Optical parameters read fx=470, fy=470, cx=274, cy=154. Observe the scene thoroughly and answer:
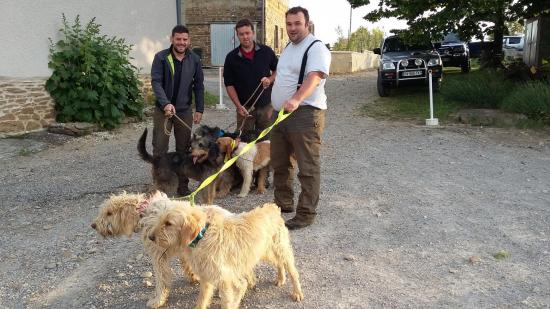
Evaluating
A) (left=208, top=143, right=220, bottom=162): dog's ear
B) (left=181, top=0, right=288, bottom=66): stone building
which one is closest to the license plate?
(left=208, top=143, right=220, bottom=162): dog's ear

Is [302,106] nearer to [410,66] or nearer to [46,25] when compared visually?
[46,25]

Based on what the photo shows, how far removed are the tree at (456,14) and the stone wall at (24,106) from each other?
942cm

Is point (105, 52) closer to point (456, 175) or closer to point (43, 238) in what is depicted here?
point (43, 238)

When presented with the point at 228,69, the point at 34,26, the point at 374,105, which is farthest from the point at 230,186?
the point at 374,105

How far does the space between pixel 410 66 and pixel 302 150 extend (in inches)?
432

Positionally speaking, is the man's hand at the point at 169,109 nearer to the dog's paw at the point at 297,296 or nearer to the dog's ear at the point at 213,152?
the dog's ear at the point at 213,152

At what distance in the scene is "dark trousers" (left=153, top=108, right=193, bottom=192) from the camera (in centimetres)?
574

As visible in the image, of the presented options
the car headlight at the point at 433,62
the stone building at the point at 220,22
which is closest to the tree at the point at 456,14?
the car headlight at the point at 433,62

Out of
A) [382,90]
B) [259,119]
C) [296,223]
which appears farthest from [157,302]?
[382,90]

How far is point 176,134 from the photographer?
5965 millimetres

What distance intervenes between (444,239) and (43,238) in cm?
396

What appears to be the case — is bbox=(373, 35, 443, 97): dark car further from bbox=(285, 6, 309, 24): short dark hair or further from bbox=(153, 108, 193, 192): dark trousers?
bbox=(285, 6, 309, 24): short dark hair

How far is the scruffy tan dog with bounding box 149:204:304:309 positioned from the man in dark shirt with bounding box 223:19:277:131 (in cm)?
299

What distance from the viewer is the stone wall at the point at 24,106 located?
29.6 ft
